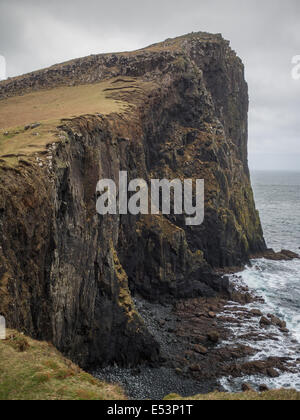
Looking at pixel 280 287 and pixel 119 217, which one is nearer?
pixel 119 217

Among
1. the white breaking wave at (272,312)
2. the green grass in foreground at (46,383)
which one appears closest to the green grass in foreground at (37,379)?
the green grass in foreground at (46,383)

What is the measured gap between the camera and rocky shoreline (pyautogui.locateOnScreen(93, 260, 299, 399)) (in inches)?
1120

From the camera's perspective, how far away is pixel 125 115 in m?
45.0

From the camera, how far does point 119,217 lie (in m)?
40.3

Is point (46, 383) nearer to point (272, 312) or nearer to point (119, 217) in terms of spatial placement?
point (119, 217)

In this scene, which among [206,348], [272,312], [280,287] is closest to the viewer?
[206,348]

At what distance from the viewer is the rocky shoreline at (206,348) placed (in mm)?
28438

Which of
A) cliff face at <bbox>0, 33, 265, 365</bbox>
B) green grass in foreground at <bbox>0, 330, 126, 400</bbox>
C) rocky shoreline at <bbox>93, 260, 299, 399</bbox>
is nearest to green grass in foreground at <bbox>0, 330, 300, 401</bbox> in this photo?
green grass in foreground at <bbox>0, 330, 126, 400</bbox>

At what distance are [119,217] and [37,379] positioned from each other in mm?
27779

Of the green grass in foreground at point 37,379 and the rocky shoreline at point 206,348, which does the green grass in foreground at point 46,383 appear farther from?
the rocky shoreline at point 206,348

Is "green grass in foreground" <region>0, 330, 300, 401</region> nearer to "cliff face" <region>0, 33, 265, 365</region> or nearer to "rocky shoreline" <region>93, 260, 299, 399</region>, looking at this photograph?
"cliff face" <region>0, 33, 265, 365</region>

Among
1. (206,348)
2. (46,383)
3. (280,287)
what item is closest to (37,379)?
(46,383)

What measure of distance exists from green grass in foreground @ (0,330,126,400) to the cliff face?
2524mm

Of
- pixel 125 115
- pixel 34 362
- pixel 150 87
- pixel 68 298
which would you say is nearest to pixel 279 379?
pixel 68 298
